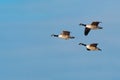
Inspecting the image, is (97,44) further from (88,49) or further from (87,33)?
Result: (87,33)

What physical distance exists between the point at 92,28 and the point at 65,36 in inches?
215

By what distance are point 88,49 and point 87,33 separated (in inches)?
360

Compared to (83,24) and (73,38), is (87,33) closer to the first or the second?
(83,24)

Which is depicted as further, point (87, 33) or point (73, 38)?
point (87, 33)

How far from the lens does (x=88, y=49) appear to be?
12500cm

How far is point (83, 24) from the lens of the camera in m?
132

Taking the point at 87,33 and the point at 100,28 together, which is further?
the point at 87,33

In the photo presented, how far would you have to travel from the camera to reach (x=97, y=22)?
125750mm

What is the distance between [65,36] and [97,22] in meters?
6.56

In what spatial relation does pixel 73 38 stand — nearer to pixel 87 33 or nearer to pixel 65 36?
pixel 65 36

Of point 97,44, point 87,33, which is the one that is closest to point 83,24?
point 87,33

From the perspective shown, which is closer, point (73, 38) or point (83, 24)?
point (73, 38)

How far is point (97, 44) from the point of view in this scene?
403ft

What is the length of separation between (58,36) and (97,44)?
7.99m
